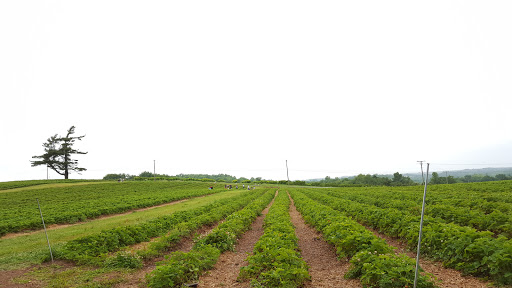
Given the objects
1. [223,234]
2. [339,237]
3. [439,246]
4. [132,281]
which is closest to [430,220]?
[439,246]

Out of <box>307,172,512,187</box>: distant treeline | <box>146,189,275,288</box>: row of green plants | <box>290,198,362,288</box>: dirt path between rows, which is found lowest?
<box>307,172,512,187</box>: distant treeline

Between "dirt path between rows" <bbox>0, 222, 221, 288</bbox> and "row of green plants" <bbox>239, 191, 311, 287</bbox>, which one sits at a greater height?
"row of green plants" <bbox>239, 191, 311, 287</bbox>

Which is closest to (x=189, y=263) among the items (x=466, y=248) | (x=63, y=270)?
(x=63, y=270)

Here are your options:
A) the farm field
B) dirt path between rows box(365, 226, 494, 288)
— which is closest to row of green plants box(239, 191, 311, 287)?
the farm field

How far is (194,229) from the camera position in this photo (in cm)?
1512

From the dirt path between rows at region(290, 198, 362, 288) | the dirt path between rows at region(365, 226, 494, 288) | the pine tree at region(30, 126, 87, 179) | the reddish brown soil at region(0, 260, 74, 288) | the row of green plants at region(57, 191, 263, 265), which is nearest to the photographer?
the dirt path between rows at region(365, 226, 494, 288)

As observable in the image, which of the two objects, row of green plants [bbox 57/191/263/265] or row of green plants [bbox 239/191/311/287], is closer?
row of green plants [bbox 239/191/311/287]

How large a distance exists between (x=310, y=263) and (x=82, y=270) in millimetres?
8557

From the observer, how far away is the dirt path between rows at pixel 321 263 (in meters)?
7.39

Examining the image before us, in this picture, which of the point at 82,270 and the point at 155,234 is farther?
the point at 155,234

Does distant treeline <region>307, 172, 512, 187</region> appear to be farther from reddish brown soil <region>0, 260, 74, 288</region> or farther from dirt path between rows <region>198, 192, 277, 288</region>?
reddish brown soil <region>0, 260, 74, 288</region>

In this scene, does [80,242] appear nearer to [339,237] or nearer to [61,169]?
[339,237]

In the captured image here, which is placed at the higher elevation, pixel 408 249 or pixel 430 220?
pixel 430 220

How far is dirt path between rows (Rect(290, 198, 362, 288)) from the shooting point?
7.39 m
